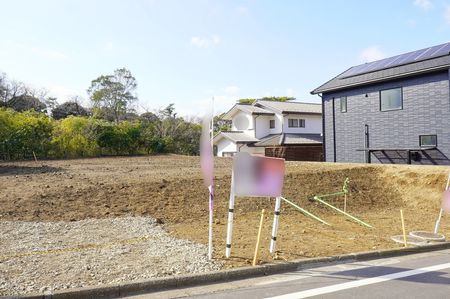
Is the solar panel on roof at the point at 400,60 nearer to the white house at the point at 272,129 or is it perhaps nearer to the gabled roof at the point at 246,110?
the white house at the point at 272,129

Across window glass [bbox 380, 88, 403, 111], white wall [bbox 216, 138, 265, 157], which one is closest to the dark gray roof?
white wall [bbox 216, 138, 265, 157]

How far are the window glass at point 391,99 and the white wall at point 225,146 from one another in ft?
48.9

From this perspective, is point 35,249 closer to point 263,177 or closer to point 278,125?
point 263,177

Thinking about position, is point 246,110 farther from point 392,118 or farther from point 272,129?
point 392,118

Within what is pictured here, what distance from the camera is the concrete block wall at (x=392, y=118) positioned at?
1441cm

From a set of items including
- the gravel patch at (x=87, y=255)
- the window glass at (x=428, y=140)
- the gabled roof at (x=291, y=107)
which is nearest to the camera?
Result: the gravel patch at (x=87, y=255)

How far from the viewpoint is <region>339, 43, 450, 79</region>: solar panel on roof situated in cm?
1481

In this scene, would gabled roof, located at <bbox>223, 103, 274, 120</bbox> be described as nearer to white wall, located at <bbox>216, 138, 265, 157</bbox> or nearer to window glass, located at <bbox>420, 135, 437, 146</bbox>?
white wall, located at <bbox>216, 138, 265, 157</bbox>

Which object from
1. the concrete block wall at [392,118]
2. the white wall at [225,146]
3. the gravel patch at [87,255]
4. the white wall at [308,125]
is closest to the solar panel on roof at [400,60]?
the concrete block wall at [392,118]

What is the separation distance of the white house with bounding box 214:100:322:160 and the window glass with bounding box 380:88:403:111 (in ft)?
33.0

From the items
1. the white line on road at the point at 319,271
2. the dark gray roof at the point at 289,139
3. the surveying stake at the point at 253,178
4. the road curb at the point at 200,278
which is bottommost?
the white line on road at the point at 319,271

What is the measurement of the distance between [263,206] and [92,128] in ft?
73.6

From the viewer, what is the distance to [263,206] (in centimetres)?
887

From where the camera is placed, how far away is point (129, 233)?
6277 millimetres
